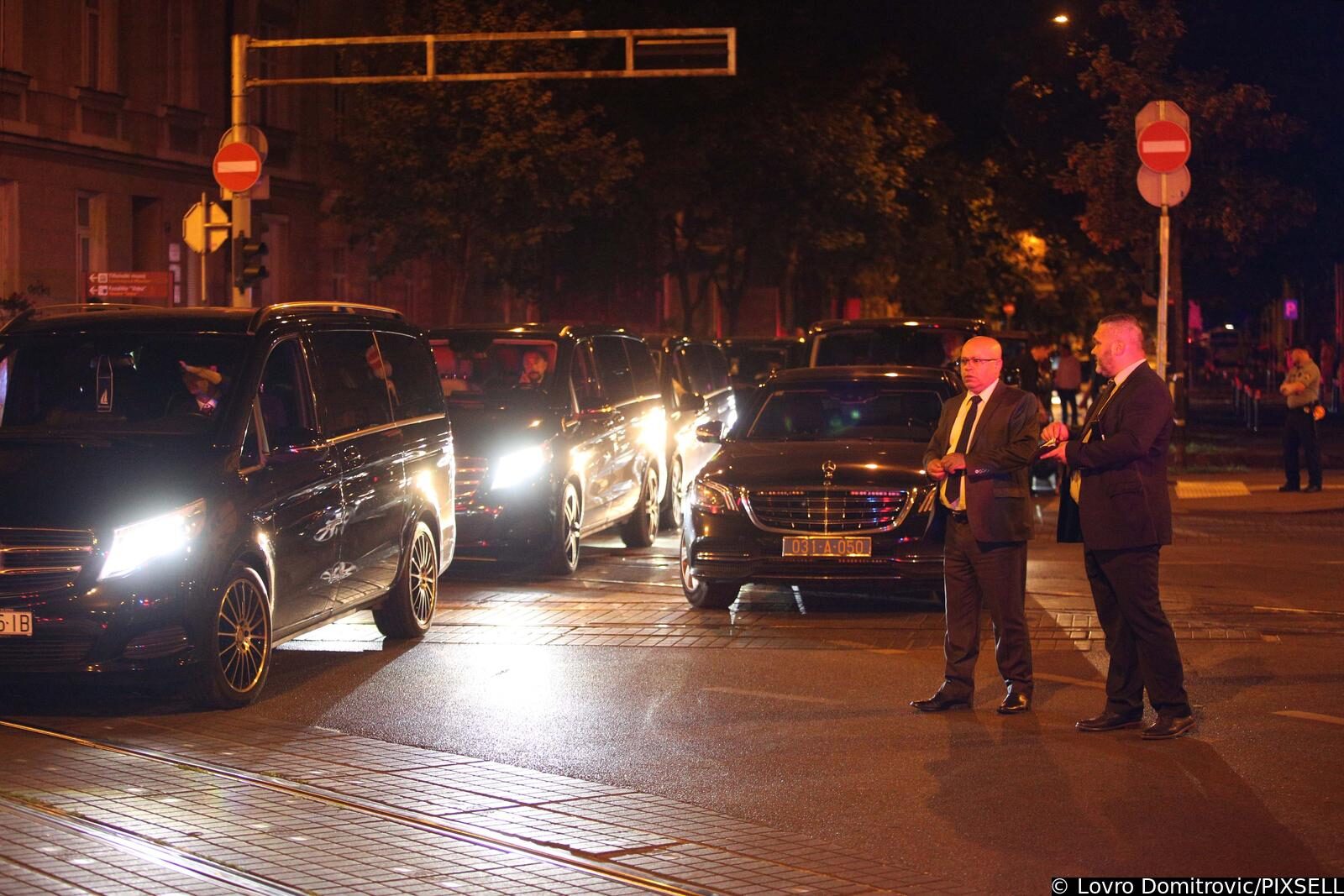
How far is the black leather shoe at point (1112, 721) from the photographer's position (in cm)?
898

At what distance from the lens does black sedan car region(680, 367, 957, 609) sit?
1272 cm

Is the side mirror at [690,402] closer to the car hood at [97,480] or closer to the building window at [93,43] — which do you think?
the car hood at [97,480]

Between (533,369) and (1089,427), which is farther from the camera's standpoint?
(533,369)

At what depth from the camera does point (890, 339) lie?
2083 centimetres

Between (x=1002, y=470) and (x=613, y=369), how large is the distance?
854 centimetres

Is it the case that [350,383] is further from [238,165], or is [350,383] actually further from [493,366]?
[238,165]

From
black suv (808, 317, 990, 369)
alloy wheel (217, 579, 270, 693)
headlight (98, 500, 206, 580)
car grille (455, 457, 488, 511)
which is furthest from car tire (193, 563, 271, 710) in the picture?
black suv (808, 317, 990, 369)

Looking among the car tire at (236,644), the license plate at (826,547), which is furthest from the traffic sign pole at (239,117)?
the car tire at (236,644)

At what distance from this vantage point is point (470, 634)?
40.5ft

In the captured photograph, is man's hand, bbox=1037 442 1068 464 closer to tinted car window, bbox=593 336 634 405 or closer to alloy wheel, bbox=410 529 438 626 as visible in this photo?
alloy wheel, bbox=410 529 438 626

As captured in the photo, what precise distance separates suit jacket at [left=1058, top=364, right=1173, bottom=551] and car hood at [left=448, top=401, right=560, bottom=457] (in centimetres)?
717

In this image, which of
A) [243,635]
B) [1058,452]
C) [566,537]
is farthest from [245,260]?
[1058,452]

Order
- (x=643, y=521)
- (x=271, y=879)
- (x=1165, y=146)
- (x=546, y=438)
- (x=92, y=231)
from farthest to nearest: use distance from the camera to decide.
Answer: (x=92, y=231), (x=1165, y=146), (x=643, y=521), (x=546, y=438), (x=271, y=879)

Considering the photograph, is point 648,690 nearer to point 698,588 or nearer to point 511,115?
point 698,588
